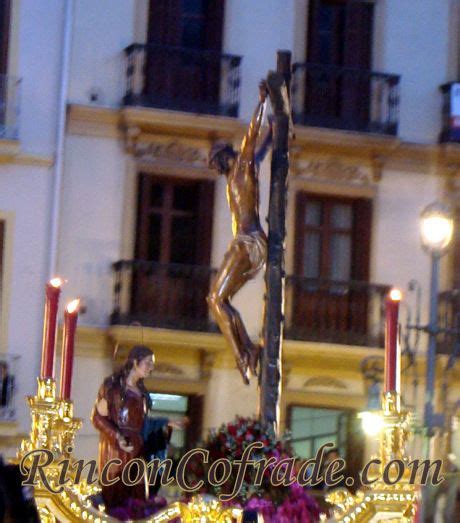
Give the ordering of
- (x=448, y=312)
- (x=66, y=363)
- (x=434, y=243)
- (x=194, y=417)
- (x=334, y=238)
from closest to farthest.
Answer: (x=66, y=363) → (x=434, y=243) → (x=194, y=417) → (x=448, y=312) → (x=334, y=238)

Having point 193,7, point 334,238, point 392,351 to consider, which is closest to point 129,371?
point 392,351

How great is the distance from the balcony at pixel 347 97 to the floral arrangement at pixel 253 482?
36.8ft

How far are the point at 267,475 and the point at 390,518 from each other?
0.51 meters

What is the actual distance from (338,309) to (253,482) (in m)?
11.3

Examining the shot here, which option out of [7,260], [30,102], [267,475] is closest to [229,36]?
[30,102]

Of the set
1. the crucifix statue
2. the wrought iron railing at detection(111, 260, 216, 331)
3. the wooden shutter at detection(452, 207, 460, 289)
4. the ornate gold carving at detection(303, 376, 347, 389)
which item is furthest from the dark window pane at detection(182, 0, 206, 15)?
the crucifix statue

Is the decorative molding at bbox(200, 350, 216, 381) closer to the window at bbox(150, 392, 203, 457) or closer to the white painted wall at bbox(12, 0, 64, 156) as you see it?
the window at bbox(150, 392, 203, 457)

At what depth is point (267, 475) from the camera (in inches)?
248

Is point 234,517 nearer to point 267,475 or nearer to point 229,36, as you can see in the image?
point 267,475

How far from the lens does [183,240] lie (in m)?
17.4

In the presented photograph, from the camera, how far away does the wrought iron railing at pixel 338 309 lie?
17.3 meters

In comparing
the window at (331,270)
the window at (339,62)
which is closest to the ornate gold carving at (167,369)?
the window at (331,270)

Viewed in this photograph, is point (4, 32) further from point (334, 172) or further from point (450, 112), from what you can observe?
point (450, 112)

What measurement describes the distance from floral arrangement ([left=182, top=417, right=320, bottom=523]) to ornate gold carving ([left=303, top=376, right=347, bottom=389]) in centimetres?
1072
